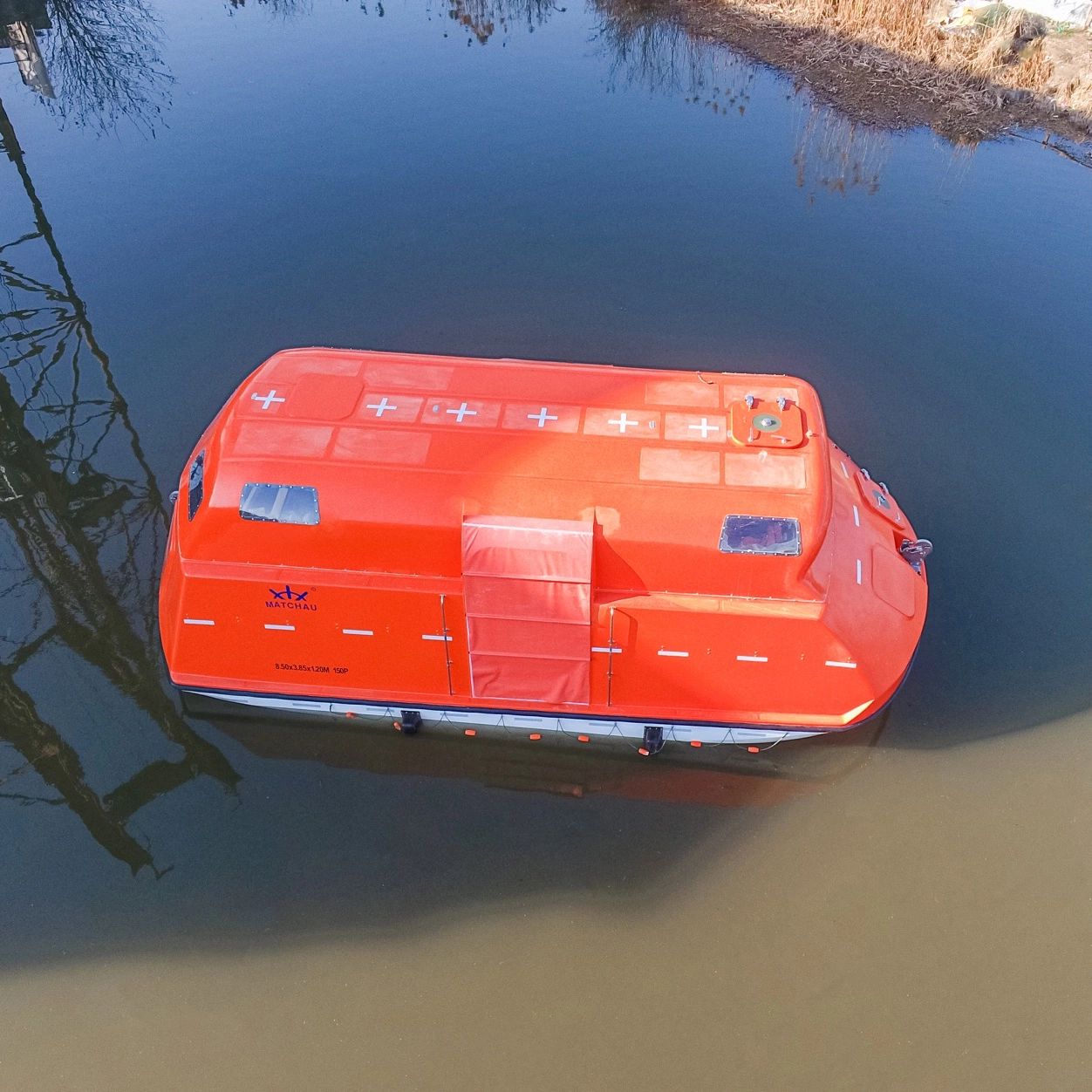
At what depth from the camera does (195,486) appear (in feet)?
18.6

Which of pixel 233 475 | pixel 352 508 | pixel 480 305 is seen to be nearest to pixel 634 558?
pixel 352 508

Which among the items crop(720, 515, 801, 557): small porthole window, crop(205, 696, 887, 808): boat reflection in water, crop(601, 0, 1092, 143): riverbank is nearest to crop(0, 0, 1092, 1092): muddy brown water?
crop(205, 696, 887, 808): boat reflection in water

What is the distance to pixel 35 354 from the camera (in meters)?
9.04

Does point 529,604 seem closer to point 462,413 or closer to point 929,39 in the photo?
point 462,413

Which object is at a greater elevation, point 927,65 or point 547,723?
point 927,65

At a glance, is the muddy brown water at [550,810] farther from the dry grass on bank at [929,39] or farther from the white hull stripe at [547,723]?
the dry grass on bank at [929,39]

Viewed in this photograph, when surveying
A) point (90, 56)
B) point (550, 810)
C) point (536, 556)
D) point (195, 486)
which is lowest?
point (550, 810)

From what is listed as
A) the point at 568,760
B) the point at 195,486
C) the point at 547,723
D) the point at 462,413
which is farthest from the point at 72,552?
the point at 568,760

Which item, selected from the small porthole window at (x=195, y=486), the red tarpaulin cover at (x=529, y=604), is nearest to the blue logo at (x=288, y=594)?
the small porthole window at (x=195, y=486)

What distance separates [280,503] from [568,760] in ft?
9.34

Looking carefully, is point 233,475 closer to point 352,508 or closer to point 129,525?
point 352,508

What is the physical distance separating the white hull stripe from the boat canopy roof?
1163mm

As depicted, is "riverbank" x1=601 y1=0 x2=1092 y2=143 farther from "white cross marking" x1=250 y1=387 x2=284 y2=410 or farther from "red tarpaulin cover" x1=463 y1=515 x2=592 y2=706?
"white cross marking" x1=250 y1=387 x2=284 y2=410

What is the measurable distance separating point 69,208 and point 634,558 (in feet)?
34.8
